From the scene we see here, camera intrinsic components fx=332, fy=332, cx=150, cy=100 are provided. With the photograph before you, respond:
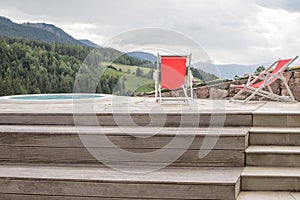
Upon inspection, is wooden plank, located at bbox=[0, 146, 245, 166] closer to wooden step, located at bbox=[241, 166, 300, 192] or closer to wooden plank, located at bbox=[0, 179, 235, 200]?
wooden step, located at bbox=[241, 166, 300, 192]

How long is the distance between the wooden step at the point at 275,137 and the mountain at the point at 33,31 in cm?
1193

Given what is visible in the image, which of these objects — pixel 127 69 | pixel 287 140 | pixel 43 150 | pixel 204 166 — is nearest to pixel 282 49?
pixel 127 69

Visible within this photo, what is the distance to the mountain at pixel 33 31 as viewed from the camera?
46.5ft

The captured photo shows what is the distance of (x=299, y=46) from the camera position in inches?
299

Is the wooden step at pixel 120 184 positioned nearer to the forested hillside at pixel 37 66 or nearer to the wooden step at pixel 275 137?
the wooden step at pixel 275 137

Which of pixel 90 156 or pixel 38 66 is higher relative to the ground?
pixel 38 66

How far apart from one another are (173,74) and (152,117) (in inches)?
69.8

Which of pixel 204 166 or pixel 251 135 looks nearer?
pixel 204 166

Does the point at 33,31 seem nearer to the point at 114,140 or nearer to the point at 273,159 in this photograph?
the point at 114,140

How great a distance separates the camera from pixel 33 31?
51.6 feet

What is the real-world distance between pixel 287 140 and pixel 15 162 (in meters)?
2.65

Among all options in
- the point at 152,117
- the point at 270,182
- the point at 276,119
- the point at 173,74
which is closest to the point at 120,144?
the point at 152,117

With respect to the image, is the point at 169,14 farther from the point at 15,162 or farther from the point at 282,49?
the point at 15,162

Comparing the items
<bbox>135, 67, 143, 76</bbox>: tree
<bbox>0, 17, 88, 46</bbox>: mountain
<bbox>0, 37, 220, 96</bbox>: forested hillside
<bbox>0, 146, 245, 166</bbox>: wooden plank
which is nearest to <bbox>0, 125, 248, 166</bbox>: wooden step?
<bbox>0, 146, 245, 166</bbox>: wooden plank
